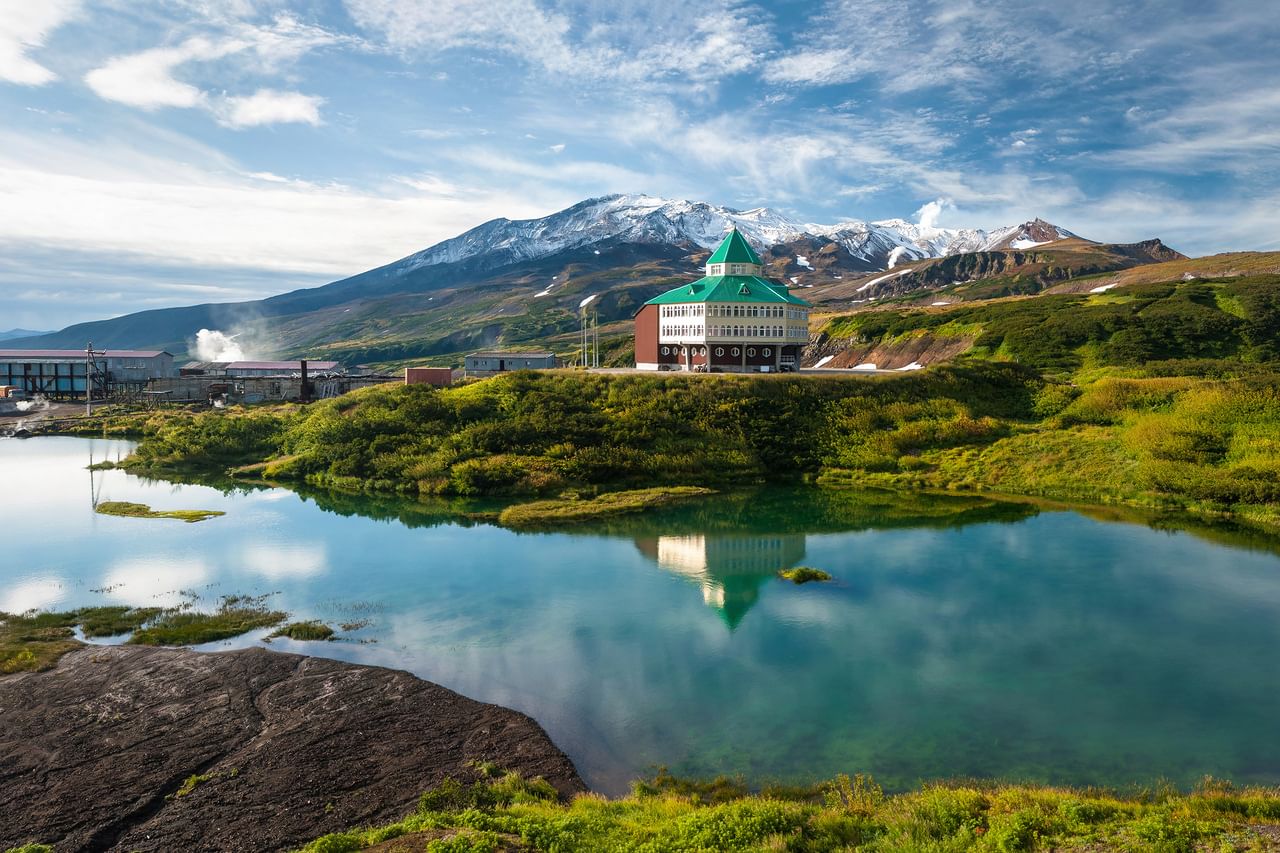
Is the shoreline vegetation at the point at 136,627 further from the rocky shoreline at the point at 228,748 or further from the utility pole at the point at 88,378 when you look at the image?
the utility pole at the point at 88,378

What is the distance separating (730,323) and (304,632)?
48.7 m

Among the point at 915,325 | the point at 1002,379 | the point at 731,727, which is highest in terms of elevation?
the point at 915,325

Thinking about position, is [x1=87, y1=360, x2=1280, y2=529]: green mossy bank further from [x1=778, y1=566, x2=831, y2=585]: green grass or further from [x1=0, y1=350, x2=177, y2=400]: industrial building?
[x1=0, y1=350, x2=177, y2=400]: industrial building

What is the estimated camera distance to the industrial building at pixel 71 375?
10838cm

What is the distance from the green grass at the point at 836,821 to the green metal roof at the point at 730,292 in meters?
54.8

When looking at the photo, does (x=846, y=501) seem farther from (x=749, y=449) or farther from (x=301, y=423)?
(x=301, y=423)

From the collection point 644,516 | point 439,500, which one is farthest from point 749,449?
point 439,500

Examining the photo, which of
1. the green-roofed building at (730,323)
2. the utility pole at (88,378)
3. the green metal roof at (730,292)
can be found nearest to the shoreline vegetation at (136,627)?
the green-roofed building at (730,323)

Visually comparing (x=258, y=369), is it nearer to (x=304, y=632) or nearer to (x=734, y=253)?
(x=734, y=253)

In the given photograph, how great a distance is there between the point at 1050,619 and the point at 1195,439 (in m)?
29.8

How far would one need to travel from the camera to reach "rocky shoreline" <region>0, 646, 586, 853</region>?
15.4 metres

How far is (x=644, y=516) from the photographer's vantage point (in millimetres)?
44312

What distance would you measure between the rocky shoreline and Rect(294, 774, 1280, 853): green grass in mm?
1475

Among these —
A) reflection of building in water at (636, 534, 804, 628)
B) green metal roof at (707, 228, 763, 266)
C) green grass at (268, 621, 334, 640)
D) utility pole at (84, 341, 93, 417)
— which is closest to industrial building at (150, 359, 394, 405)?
utility pole at (84, 341, 93, 417)
